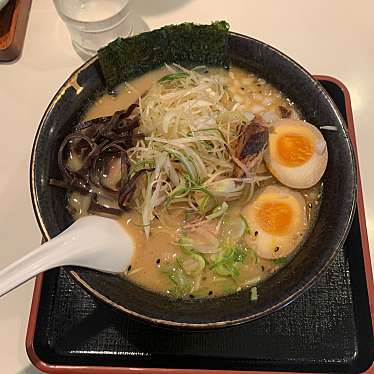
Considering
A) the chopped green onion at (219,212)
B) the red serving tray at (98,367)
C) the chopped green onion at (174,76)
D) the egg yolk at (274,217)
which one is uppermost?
the chopped green onion at (174,76)

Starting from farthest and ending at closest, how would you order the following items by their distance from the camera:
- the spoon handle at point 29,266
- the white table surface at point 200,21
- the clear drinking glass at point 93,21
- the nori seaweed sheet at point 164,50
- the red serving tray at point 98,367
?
1. the clear drinking glass at point 93,21
2. the white table surface at point 200,21
3. the nori seaweed sheet at point 164,50
4. the red serving tray at point 98,367
5. the spoon handle at point 29,266

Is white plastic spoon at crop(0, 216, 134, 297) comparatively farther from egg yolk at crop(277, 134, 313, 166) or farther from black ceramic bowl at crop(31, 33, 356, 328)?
egg yolk at crop(277, 134, 313, 166)

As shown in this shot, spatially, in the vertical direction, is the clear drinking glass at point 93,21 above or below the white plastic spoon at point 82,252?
above

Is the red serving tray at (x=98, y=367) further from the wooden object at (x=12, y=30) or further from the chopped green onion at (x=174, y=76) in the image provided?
the wooden object at (x=12, y=30)

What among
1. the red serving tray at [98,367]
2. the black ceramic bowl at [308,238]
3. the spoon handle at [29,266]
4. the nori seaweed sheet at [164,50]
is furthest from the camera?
the nori seaweed sheet at [164,50]

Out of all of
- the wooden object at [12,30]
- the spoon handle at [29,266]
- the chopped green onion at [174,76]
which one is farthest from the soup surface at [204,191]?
the wooden object at [12,30]

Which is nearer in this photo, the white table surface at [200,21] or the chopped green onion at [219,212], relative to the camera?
the chopped green onion at [219,212]
